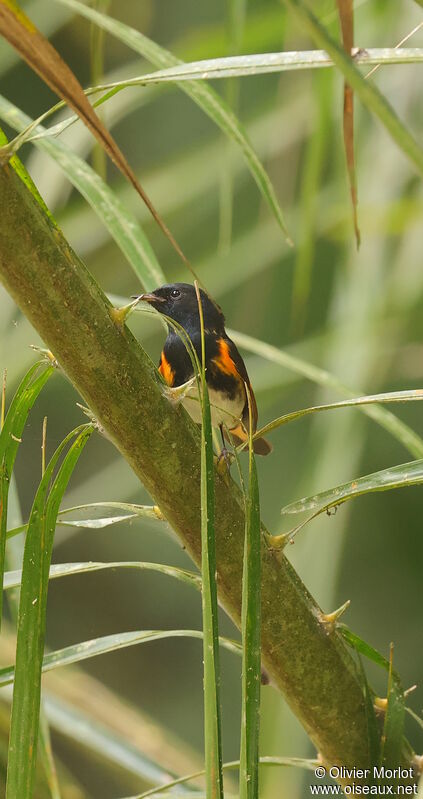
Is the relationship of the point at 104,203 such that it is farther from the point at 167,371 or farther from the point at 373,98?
the point at 167,371

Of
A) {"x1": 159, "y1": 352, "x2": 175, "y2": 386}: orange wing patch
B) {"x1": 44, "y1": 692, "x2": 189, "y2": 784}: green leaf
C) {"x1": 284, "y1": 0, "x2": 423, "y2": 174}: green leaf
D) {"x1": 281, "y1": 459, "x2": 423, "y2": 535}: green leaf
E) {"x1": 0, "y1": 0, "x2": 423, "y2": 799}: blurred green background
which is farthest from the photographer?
{"x1": 159, "y1": 352, "x2": 175, "y2": 386}: orange wing patch

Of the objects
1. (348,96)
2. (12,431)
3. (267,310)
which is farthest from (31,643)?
(267,310)

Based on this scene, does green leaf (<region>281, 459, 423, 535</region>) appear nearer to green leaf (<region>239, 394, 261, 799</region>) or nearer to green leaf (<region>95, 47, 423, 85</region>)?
green leaf (<region>239, 394, 261, 799</region>)

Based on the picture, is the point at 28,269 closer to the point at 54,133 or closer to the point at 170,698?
the point at 54,133

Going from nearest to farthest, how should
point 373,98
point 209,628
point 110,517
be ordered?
1. point 373,98
2. point 209,628
3. point 110,517

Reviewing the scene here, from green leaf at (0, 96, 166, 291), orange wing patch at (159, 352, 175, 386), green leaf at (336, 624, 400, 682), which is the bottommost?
green leaf at (336, 624, 400, 682)

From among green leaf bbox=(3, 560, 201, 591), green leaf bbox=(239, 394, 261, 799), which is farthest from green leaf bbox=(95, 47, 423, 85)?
green leaf bbox=(3, 560, 201, 591)
